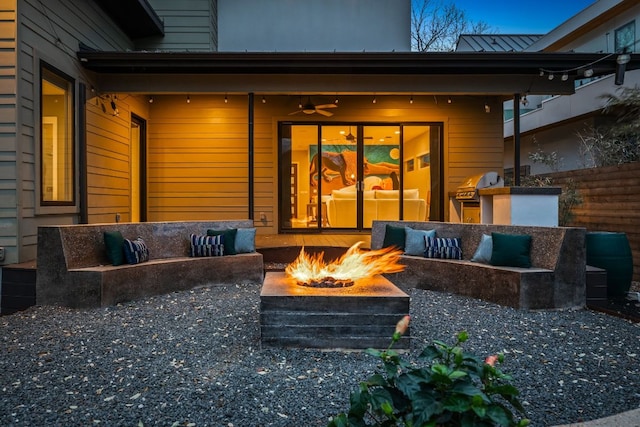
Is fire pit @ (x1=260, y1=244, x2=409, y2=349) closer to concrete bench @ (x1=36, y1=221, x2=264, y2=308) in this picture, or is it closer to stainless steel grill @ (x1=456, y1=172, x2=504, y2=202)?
concrete bench @ (x1=36, y1=221, x2=264, y2=308)

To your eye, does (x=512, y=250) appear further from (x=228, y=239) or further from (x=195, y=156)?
(x=195, y=156)

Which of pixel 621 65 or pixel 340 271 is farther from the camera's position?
pixel 621 65

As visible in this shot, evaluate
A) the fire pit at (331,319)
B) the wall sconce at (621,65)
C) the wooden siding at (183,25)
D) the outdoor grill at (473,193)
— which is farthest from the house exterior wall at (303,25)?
the fire pit at (331,319)

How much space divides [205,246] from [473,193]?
15.8 feet

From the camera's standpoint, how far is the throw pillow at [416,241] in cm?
555

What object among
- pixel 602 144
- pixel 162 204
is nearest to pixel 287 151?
pixel 162 204

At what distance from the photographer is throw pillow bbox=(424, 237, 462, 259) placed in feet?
17.4

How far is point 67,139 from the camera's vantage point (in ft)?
19.5

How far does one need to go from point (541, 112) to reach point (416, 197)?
6.97 metres

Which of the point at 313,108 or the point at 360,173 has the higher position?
the point at 313,108

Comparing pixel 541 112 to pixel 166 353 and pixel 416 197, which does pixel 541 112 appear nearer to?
pixel 416 197

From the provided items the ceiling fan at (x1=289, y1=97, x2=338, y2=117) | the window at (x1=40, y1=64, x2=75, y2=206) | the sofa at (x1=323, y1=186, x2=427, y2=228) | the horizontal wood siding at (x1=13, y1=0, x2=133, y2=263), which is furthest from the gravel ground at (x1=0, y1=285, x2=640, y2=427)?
the sofa at (x1=323, y1=186, x2=427, y2=228)

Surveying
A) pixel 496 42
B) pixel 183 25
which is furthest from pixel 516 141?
pixel 496 42

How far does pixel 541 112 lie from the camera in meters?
13.5
